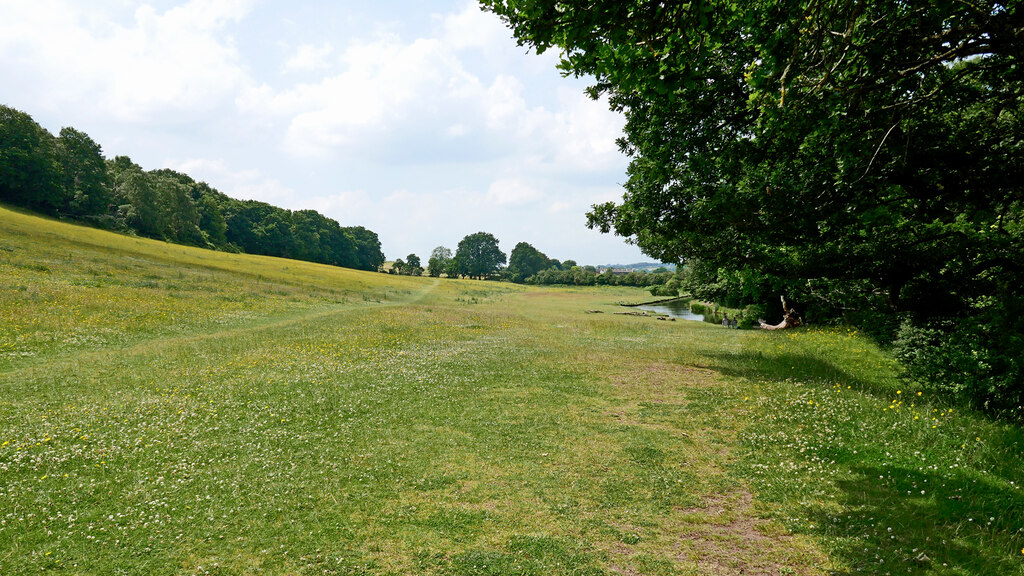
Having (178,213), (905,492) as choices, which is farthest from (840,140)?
(178,213)

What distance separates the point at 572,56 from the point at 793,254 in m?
15.6

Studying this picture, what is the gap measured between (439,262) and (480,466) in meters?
151

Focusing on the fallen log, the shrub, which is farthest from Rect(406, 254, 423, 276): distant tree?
the shrub

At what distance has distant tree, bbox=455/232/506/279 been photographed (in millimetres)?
160875

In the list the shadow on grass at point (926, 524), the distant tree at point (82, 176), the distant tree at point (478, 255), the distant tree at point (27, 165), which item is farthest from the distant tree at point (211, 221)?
the shadow on grass at point (926, 524)

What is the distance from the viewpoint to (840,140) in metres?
10.7

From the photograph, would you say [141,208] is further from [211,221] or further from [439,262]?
[439,262]

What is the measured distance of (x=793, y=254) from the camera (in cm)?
1725

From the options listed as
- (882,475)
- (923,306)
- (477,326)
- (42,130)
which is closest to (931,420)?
(882,475)

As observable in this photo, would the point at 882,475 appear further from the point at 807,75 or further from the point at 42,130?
the point at 42,130

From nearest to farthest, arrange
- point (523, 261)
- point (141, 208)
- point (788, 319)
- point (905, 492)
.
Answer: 1. point (905, 492)
2. point (788, 319)
3. point (141, 208)
4. point (523, 261)

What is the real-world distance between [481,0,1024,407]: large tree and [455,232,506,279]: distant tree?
466 feet

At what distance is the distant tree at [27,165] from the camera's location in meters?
65.2

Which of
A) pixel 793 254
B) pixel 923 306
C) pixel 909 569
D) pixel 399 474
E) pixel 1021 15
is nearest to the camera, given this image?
pixel 909 569
